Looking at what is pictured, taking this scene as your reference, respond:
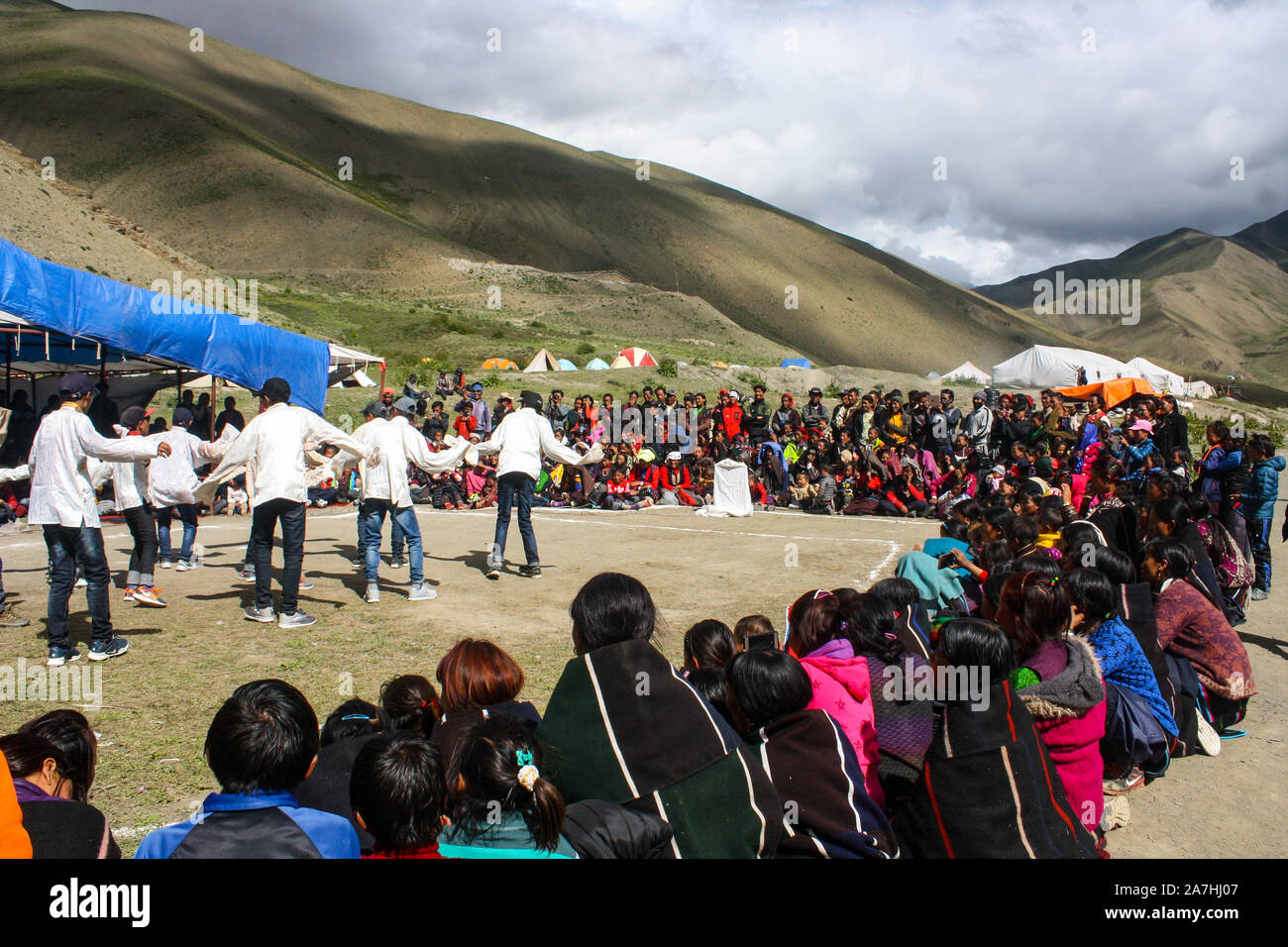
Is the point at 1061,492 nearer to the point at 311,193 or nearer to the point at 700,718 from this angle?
the point at 700,718

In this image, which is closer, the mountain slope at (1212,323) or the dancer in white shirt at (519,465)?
the dancer in white shirt at (519,465)

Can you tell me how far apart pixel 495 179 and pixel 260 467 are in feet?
391

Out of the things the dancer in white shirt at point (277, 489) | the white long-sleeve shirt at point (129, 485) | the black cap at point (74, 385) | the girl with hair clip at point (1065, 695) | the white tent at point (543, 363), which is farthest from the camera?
the white tent at point (543, 363)

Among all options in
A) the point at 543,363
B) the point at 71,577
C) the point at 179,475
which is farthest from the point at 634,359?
the point at 71,577

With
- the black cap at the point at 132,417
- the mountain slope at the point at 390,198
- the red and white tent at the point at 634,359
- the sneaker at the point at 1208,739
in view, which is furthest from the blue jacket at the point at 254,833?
the mountain slope at the point at 390,198

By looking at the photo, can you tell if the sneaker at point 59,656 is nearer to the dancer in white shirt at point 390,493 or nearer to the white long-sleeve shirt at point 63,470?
the white long-sleeve shirt at point 63,470

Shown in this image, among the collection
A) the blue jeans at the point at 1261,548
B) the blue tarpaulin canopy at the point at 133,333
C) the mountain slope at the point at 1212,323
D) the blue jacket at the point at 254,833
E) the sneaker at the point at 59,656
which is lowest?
the sneaker at the point at 59,656

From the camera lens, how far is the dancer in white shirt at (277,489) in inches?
275

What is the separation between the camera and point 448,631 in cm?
697

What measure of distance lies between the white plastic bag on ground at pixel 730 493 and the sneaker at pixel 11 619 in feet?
31.2

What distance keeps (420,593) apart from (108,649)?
257cm

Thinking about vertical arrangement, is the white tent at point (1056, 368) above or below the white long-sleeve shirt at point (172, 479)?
above

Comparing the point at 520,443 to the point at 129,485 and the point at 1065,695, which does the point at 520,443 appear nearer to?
the point at 129,485

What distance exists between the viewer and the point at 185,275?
31.8 m
